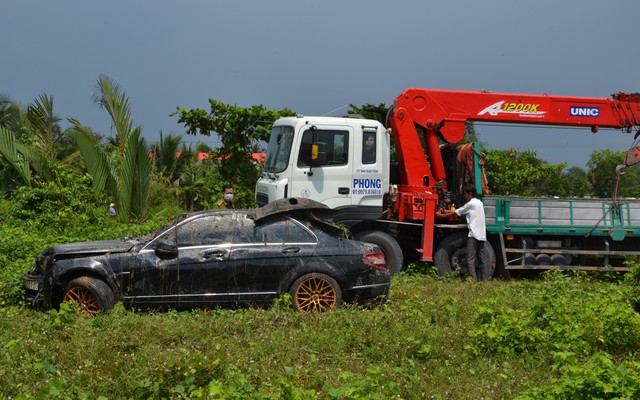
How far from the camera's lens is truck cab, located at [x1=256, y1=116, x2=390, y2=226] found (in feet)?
37.7

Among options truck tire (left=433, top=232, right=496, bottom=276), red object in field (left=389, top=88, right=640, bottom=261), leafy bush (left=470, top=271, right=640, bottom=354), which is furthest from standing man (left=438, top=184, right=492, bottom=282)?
leafy bush (left=470, top=271, right=640, bottom=354)

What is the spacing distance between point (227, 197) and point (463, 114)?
241 inches

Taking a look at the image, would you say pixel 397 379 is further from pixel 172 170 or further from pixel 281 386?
pixel 172 170

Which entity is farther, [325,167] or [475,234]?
[475,234]

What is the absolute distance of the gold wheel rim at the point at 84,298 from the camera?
8.30 metres

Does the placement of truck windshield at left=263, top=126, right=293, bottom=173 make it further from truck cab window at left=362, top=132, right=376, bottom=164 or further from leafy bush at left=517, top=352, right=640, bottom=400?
leafy bush at left=517, top=352, right=640, bottom=400

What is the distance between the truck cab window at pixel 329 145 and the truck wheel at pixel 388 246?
1.32 metres

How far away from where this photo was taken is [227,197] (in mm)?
16109

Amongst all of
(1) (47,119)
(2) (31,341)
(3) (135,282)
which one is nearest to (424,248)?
(3) (135,282)

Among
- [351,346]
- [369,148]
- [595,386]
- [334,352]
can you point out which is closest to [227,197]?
[369,148]

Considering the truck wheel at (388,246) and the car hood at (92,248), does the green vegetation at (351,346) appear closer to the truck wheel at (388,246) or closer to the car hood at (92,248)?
the truck wheel at (388,246)

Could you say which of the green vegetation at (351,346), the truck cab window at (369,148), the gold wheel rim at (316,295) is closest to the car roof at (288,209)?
the gold wheel rim at (316,295)

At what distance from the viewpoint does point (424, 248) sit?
12117 millimetres

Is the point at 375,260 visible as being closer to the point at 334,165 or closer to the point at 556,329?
the point at 556,329
